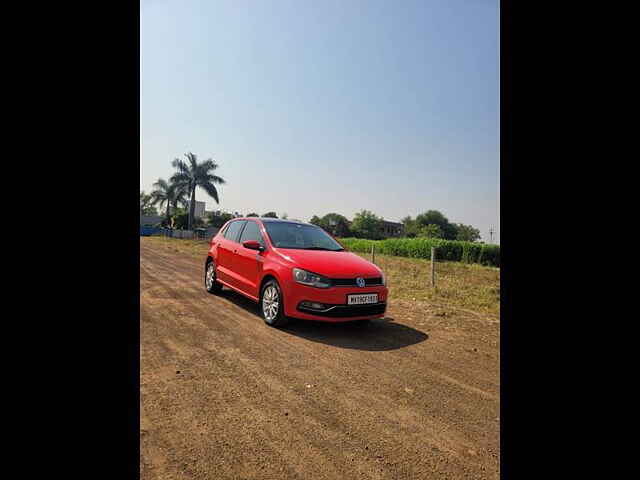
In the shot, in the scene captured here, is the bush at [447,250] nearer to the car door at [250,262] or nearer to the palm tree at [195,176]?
the palm tree at [195,176]

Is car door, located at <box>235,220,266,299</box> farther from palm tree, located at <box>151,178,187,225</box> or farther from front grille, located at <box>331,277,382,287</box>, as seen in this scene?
palm tree, located at <box>151,178,187,225</box>

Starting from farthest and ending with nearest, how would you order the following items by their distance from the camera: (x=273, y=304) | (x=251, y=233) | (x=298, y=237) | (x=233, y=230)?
(x=233, y=230)
(x=251, y=233)
(x=298, y=237)
(x=273, y=304)

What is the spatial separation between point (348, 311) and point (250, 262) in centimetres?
189

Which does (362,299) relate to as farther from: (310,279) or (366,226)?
(366,226)

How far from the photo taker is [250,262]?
213 inches

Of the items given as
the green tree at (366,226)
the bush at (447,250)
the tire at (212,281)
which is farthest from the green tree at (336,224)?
the tire at (212,281)

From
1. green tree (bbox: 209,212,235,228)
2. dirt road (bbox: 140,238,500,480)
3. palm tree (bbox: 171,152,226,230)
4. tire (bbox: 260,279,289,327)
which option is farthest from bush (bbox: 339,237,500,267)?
green tree (bbox: 209,212,235,228)

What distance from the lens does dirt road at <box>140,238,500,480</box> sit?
1.91 metres

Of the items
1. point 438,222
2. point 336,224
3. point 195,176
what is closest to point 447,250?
point 195,176

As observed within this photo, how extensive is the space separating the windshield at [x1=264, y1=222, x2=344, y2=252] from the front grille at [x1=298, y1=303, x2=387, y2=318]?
4.14ft

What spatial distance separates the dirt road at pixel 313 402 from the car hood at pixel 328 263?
2.79 feet
